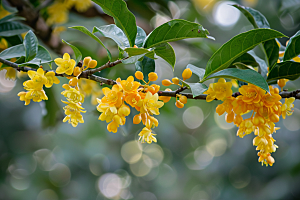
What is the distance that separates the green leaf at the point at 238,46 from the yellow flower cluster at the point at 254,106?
0.13 feet

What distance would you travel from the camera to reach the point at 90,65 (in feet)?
1.63

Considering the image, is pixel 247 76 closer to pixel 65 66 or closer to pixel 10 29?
pixel 65 66

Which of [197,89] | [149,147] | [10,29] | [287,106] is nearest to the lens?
[197,89]

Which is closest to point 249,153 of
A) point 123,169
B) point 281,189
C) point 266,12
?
point 281,189

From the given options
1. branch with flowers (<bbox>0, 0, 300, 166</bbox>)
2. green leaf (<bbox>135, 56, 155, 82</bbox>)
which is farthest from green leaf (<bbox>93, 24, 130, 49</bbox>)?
green leaf (<bbox>135, 56, 155, 82</bbox>)

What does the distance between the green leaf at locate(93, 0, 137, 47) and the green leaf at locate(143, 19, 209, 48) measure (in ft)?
0.15

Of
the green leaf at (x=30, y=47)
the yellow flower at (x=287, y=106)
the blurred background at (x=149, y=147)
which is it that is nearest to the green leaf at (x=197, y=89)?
the yellow flower at (x=287, y=106)

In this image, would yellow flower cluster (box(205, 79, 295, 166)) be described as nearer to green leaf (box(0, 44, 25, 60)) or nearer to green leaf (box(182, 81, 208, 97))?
green leaf (box(182, 81, 208, 97))

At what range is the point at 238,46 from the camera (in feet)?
1.55

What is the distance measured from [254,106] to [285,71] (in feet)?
0.46

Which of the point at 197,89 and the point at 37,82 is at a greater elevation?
the point at 197,89

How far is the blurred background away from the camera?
1.52 meters

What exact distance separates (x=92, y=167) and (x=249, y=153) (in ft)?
10.7

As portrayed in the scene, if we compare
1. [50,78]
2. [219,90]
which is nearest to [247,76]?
[219,90]
